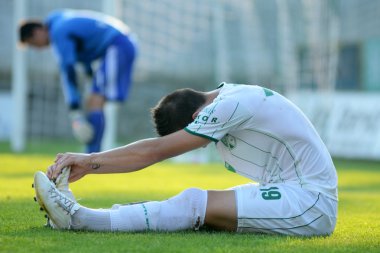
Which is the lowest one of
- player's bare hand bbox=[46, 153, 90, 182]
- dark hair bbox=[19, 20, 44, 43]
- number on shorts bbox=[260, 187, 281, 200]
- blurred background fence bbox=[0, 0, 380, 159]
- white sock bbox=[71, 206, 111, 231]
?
blurred background fence bbox=[0, 0, 380, 159]

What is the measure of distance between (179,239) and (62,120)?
2078 centimetres

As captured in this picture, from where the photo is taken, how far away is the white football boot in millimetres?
4026

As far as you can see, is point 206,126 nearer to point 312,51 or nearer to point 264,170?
point 264,170

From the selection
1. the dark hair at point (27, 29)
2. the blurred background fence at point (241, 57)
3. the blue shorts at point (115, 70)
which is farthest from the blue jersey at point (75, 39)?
the blurred background fence at point (241, 57)

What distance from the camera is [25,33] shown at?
10.7m

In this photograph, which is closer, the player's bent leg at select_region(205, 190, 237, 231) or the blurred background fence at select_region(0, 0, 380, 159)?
the player's bent leg at select_region(205, 190, 237, 231)

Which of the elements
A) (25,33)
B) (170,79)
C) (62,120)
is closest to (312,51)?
(170,79)

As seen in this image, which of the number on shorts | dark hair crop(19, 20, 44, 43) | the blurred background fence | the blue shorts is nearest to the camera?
the number on shorts

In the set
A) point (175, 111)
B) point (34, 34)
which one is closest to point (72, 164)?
point (175, 111)

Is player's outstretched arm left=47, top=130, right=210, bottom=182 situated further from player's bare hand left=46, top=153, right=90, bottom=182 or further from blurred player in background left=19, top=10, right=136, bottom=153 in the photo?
blurred player in background left=19, top=10, right=136, bottom=153

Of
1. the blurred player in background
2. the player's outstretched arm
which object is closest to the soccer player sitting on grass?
the player's outstretched arm

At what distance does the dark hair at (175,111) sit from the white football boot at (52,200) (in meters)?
0.63

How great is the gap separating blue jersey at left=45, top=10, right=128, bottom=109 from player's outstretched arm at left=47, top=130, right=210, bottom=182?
262 inches

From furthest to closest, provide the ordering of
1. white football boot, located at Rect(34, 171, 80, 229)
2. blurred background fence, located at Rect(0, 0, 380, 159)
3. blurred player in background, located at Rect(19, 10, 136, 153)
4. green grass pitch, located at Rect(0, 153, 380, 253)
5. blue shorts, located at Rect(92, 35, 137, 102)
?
blurred background fence, located at Rect(0, 0, 380, 159), blue shorts, located at Rect(92, 35, 137, 102), blurred player in background, located at Rect(19, 10, 136, 153), white football boot, located at Rect(34, 171, 80, 229), green grass pitch, located at Rect(0, 153, 380, 253)
